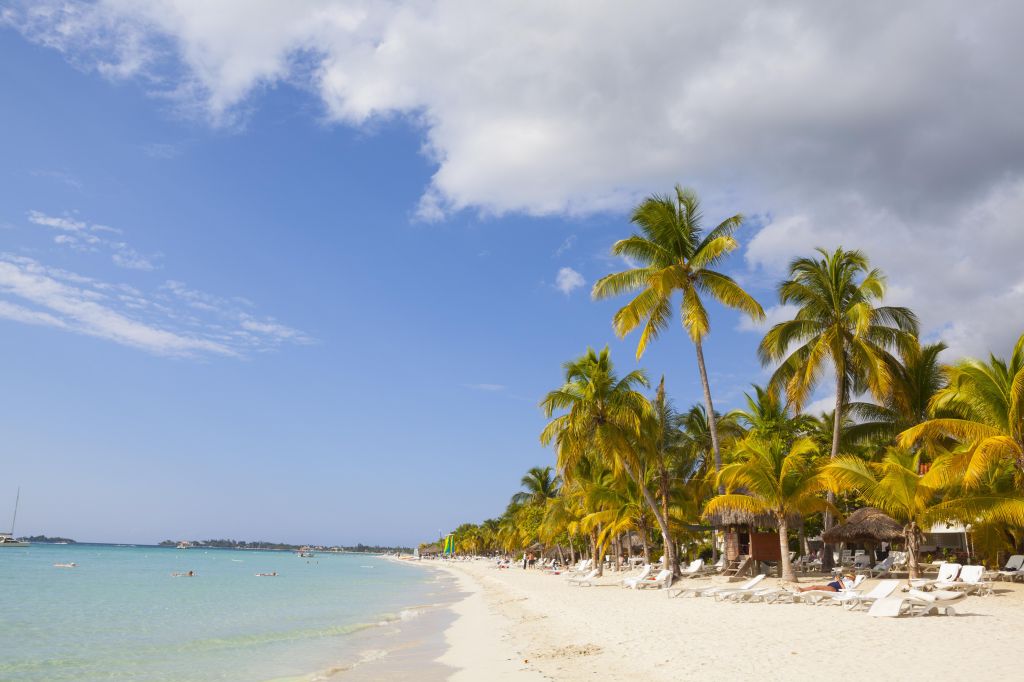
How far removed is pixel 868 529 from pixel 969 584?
5.24 meters

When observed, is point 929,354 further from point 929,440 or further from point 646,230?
point 646,230

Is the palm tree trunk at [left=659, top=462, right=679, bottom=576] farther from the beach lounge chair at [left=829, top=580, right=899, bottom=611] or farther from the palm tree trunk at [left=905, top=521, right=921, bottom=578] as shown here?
the beach lounge chair at [left=829, top=580, right=899, bottom=611]

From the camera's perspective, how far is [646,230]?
23781mm

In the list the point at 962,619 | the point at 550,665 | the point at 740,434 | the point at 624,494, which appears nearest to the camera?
Answer: the point at 550,665

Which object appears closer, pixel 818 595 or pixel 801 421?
pixel 818 595

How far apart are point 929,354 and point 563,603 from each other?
1639 centimetres

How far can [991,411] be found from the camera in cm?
1575

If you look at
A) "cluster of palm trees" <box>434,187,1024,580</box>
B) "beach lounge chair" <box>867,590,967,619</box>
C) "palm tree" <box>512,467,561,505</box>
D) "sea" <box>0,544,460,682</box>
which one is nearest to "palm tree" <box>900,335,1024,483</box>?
"cluster of palm trees" <box>434,187,1024,580</box>

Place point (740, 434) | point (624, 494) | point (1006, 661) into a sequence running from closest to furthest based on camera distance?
point (1006, 661), point (624, 494), point (740, 434)

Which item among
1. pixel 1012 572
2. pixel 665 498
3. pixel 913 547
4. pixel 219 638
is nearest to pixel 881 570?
pixel 1012 572

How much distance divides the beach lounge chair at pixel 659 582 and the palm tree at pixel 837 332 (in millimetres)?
5226

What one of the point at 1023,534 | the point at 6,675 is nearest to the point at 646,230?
the point at 1023,534

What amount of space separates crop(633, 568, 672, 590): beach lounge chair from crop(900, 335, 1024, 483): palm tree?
353 inches

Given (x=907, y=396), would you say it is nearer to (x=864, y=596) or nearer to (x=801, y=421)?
(x=801, y=421)
